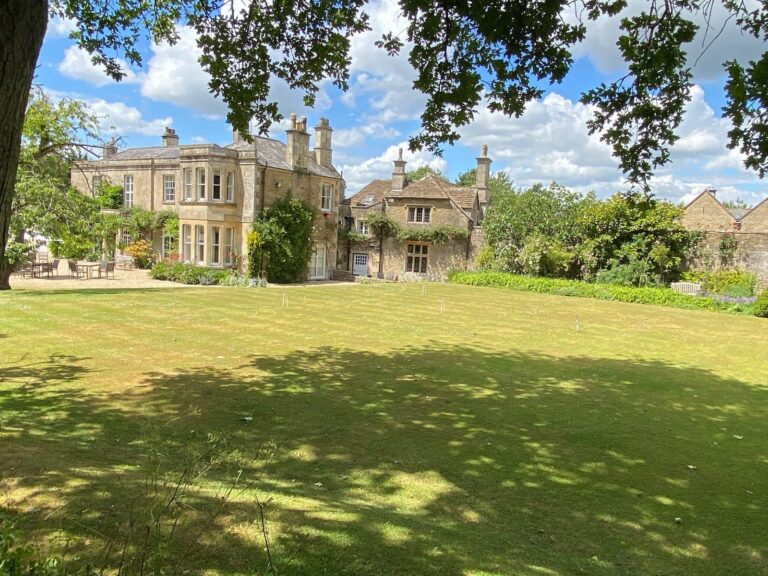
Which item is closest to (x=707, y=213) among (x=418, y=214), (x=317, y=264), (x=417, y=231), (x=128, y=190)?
(x=418, y=214)

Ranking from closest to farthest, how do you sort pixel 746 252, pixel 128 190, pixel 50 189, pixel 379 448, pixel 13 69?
pixel 13 69 < pixel 379 448 < pixel 50 189 < pixel 746 252 < pixel 128 190

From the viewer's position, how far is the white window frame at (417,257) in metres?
42.5

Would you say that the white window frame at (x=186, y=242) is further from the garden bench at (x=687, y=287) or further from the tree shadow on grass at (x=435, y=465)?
the garden bench at (x=687, y=287)

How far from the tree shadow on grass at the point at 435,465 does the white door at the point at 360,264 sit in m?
33.8

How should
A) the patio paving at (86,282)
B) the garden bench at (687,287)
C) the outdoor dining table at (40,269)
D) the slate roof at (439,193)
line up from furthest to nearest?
the slate roof at (439,193) → the garden bench at (687,287) → the outdoor dining table at (40,269) → the patio paving at (86,282)

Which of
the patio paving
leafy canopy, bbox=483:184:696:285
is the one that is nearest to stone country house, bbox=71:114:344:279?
the patio paving

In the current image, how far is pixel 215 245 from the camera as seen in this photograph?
33.3 m

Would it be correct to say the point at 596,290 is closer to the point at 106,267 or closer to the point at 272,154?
the point at 272,154

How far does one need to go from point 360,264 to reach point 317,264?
24.5ft

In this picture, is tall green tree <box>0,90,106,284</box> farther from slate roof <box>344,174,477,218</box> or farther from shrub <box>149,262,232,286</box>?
slate roof <box>344,174,477,218</box>

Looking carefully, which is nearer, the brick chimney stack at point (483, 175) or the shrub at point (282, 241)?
the shrub at point (282, 241)

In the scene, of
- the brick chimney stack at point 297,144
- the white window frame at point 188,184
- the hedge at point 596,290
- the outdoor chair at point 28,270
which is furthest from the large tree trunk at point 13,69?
the brick chimney stack at point 297,144

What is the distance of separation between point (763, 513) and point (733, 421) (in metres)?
3.55

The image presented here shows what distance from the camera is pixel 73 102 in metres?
20.8
